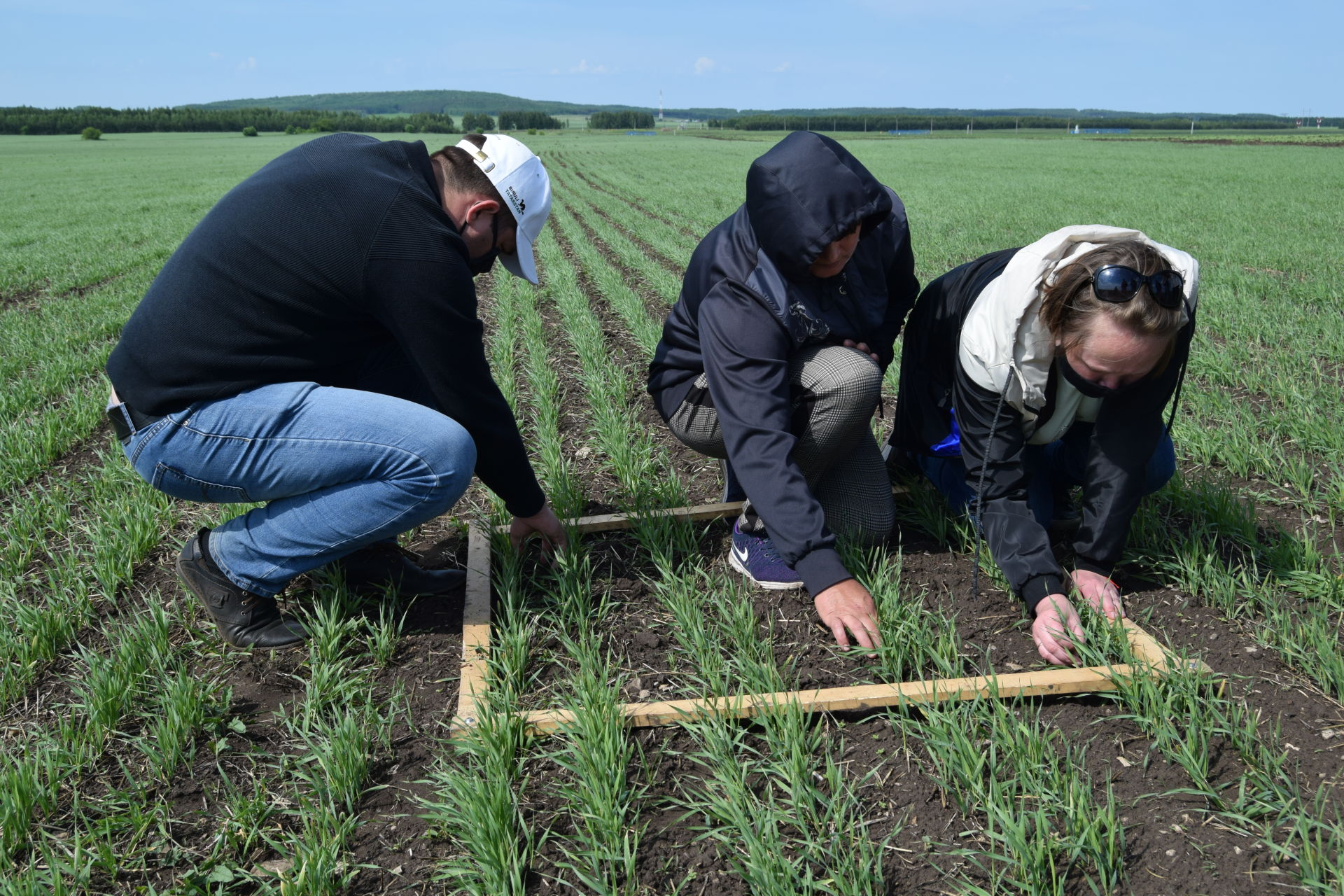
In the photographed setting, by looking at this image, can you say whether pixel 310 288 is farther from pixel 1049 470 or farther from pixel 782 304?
pixel 1049 470

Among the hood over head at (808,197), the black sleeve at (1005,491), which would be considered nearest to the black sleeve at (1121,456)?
the black sleeve at (1005,491)

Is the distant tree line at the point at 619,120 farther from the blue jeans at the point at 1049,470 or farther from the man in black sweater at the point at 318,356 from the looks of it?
the man in black sweater at the point at 318,356

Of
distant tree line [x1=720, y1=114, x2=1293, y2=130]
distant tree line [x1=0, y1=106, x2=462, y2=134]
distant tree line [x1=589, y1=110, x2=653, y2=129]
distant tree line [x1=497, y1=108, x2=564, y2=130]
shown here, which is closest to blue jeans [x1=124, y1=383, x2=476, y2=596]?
distant tree line [x1=0, y1=106, x2=462, y2=134]

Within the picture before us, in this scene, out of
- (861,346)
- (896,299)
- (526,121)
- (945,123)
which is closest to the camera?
(861,346)

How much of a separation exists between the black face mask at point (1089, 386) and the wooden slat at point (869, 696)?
763 millimetres

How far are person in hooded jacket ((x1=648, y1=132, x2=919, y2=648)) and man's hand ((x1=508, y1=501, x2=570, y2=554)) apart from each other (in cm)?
63

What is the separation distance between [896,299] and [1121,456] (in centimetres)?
112

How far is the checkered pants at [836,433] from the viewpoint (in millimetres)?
3004

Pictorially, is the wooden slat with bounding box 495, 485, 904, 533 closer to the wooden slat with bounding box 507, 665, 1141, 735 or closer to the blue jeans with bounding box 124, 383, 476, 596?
the blue jeans with bounding box 124, 383, 476, 596

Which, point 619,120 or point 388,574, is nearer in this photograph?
point 388,574

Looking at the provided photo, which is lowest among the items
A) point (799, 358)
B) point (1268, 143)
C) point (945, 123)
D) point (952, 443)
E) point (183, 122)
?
point (952, 443)

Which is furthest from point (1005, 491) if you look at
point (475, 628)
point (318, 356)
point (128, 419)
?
point (128, 419)

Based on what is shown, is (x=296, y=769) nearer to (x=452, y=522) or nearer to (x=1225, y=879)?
(x=452, y=522)

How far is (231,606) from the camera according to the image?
2.74m
